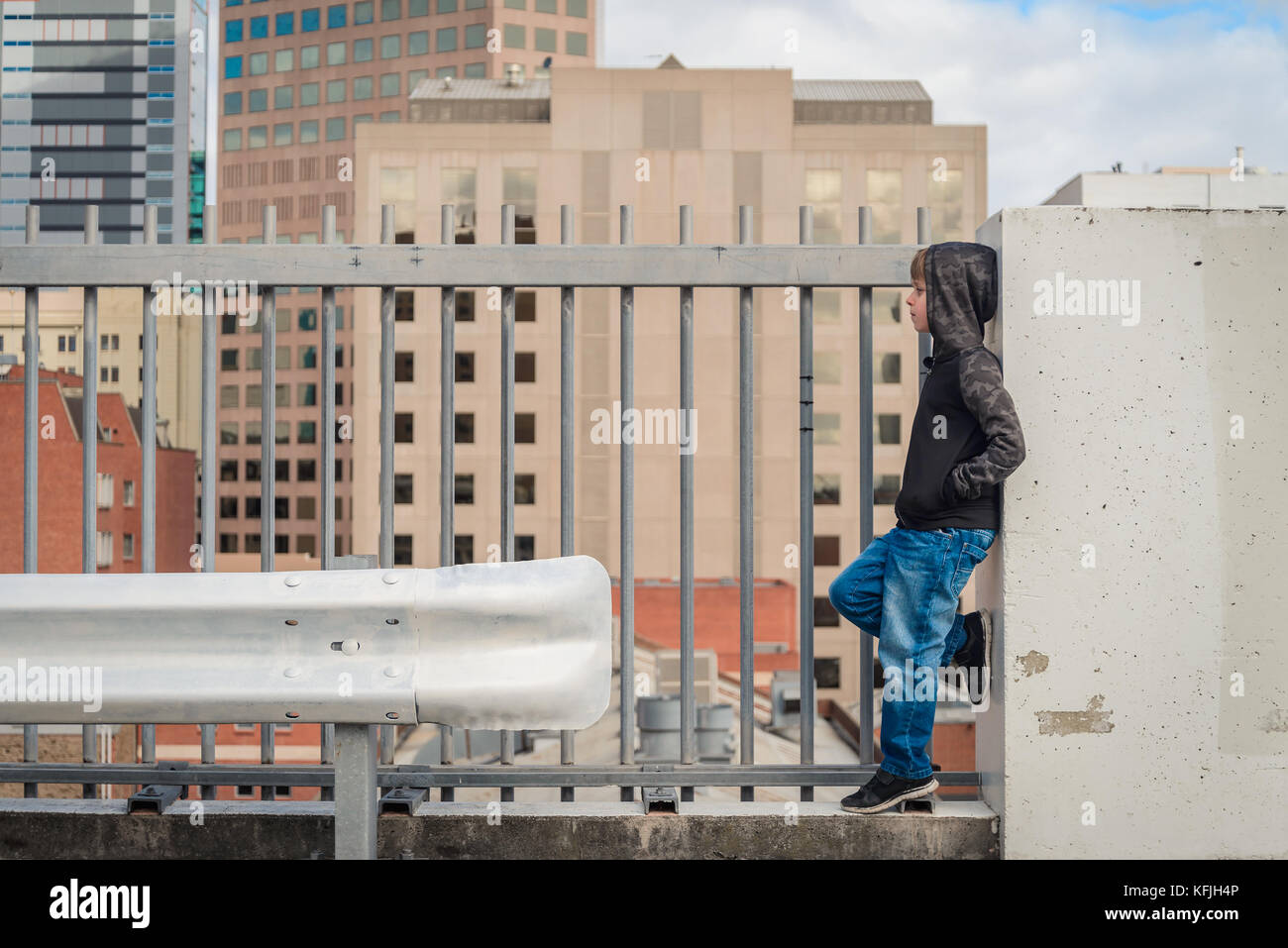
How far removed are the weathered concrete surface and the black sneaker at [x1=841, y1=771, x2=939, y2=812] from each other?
5 centimetres

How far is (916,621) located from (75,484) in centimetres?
5337

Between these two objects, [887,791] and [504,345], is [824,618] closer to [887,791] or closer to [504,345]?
[887,791]

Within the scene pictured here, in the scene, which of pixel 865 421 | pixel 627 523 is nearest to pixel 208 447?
pixel 627 523

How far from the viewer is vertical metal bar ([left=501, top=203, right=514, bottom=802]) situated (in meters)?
4.20

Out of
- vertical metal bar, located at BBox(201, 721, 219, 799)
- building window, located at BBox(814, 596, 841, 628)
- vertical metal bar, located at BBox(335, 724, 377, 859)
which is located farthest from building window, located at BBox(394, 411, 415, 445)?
vertical metal bar, located at BBox(335, 724, 377, 859)

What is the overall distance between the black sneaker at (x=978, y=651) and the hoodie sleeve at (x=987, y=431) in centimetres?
56

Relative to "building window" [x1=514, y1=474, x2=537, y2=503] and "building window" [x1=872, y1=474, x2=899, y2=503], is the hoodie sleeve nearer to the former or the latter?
"building window" [x1=514, y1=474, x2=537, y2=503]

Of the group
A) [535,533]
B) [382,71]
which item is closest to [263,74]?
[382,71]

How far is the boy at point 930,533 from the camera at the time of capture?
394 centimetres

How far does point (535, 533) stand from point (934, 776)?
199 feet

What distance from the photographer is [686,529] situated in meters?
4.32

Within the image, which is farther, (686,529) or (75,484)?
(75,484)
